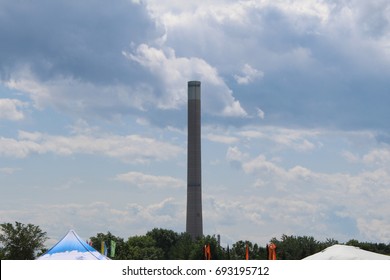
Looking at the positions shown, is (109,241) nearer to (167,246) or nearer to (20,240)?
(167,246)

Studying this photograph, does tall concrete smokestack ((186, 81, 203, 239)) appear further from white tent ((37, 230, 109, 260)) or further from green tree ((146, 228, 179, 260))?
white tent ((37, 230, 109, 260))

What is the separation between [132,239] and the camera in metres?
106

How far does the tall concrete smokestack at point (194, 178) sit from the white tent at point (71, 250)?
6186 cm

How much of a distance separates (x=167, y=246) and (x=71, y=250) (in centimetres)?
7276

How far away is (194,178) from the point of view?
103 meters

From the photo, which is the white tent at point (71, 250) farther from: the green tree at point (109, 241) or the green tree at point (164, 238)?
the green tree at point (164, 238)

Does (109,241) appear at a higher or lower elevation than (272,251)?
higher

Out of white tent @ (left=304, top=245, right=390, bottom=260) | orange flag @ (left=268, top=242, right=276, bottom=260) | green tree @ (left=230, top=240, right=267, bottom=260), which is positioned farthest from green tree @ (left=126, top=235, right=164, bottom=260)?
white tent @ (left=304, top=245, right=390, bottom=260)

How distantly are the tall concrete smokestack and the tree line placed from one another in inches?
89.3

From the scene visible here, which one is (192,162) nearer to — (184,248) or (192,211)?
(192,211)

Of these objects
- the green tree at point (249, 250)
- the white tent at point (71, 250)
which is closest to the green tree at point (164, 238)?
the green tree at point (249, 250)

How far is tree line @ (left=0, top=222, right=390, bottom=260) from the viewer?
236ft

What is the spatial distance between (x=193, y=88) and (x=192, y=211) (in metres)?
19.1

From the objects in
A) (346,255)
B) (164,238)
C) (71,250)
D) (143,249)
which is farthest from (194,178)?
(346,255)
